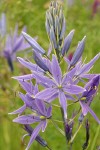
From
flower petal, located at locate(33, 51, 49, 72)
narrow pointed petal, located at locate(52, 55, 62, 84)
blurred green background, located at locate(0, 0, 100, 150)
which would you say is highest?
flower petal, located at locate(33, 51, 49, 72)

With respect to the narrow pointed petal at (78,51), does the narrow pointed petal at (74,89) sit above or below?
below

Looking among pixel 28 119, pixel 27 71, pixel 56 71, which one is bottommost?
pixel 27 71

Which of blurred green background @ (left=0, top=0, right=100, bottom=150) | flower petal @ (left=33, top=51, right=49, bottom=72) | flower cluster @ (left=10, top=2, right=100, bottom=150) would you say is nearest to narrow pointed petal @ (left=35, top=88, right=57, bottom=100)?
flower cluster @ (left=10, top=2, right=100, bottom=150)

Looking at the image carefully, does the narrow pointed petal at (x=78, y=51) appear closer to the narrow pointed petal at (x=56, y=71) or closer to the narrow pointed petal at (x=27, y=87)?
the narrow pointed petal at (x=56, y=71)

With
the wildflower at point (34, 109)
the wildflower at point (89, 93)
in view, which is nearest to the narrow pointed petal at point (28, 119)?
the wildflower at point (34, 109)

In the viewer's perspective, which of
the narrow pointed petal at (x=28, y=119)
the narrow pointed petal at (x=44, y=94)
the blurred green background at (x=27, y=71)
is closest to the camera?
the narrow pointed petal at (x=44, y=94)

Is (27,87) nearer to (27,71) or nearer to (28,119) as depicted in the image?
(28,119)

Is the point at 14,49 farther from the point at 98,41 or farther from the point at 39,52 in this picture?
the point at 39,52

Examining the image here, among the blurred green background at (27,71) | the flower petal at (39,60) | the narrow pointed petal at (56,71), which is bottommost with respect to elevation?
the blurred green background at (27,71)

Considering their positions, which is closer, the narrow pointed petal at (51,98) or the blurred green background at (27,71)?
the narrow pointed petal at (51,98)

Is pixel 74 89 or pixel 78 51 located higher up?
pixel 78 51

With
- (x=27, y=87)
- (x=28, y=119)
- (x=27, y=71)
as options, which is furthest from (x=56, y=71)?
(x=27, y=71)

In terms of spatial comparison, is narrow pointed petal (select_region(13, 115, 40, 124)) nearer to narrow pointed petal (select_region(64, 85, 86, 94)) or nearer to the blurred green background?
narrow pointed petal (select_region(64, 85, 86, 94))

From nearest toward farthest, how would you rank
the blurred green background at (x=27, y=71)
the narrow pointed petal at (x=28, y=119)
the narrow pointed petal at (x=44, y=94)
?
1. the narrow pointed petal at (x=44, y=94)
2. the narrow pointed petal at (x=28, y=119)
3. the blurred green background at (x=27, y=71)
